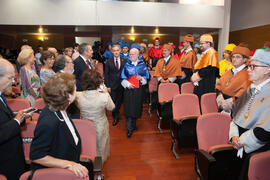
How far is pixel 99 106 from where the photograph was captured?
2184 millimetres

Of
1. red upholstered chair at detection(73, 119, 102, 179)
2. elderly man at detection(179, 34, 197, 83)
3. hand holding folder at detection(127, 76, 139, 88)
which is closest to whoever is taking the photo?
red upholstered chair at detection(73, 119, 102, 179)

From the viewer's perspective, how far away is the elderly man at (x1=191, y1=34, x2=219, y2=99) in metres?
3.50

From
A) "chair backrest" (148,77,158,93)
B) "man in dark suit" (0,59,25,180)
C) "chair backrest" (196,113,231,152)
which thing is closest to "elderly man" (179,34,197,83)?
"chair backrest" (148,77,158,93)

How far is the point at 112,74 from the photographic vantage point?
411 centimetres

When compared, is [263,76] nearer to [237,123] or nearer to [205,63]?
[237,123]

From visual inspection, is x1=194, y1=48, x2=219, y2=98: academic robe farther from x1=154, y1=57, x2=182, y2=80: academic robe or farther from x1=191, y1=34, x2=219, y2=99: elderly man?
x1=154, y1=57, x2=182, y2=80: academic robe

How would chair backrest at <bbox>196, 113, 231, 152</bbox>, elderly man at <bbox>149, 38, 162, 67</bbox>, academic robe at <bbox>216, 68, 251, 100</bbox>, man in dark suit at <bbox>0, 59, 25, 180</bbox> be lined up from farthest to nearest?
elderly man at <bbox>149, 38, 162, 67</bbox> → academic robe at <bbox>216, 68, 251, 100</bbox> → chair backrest at <bbox>196, 113, 231, 152</bbox> → man in dark suit at <bbox>0, 59, 25, 180</bbox>

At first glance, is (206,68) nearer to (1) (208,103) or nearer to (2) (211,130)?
(1) (208,103)

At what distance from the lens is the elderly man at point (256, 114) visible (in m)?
1.46

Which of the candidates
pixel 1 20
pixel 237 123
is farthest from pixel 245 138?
pixel 1 20

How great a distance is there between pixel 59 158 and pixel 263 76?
67.3 inches

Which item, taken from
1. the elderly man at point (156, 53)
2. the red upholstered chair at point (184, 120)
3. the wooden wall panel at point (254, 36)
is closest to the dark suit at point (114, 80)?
the red upholstered chair at point (184, 120)

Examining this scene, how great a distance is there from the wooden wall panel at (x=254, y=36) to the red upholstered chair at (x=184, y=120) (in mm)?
6240

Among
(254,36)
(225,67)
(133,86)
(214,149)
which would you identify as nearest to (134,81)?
(133,86)
